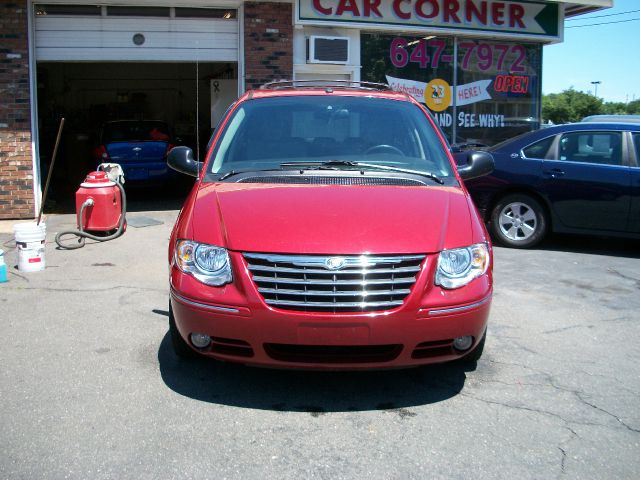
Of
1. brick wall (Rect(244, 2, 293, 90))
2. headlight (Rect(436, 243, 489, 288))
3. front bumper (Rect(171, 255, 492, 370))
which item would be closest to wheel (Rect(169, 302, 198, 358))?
front bumper (Rect(171, 255, 492, 370))

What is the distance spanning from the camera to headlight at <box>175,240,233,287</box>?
12.2 feet

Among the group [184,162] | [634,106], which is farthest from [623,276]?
[634,106]

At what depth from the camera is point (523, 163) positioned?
8734mm

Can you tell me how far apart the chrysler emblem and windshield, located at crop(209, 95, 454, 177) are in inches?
48.6

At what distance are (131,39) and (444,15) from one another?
5320mm

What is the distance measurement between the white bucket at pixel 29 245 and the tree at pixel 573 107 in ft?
208

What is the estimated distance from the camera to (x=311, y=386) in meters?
4.17

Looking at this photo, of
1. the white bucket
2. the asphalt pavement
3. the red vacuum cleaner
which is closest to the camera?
the asphalt pavement

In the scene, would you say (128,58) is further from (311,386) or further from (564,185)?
(311,386)

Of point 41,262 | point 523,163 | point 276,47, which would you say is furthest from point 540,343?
point 276,47

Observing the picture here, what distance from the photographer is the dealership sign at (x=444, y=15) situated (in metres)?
11.3

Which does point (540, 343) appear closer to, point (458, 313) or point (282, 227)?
point (458, 313)

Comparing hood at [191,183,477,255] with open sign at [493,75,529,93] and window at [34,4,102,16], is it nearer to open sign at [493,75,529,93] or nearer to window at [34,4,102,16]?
window at [34,4,102,16]

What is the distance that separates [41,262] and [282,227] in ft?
14.6
